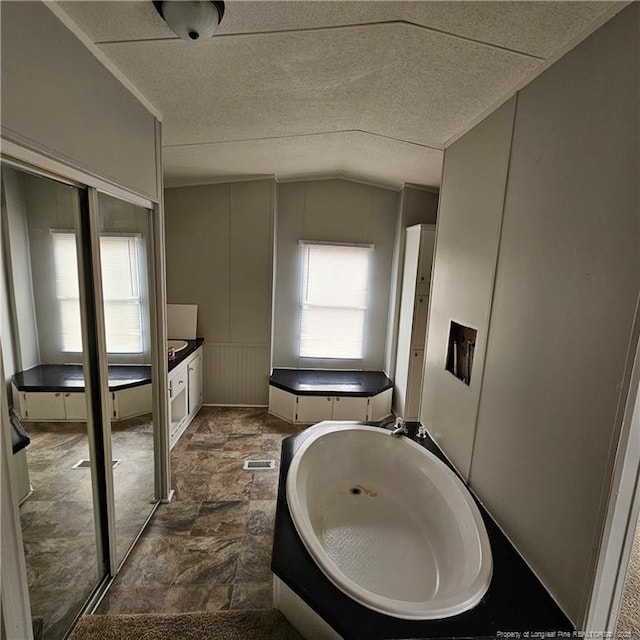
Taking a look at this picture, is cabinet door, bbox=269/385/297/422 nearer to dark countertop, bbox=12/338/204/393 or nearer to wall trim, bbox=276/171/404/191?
dark countertop, bbox=12/338/204/393

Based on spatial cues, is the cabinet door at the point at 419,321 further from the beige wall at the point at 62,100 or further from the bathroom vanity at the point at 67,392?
the beige wall at the point at 62,100

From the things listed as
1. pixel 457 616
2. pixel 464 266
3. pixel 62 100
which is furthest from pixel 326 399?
pixel 62 100

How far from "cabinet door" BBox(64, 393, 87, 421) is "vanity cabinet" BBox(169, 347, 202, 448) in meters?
1.32

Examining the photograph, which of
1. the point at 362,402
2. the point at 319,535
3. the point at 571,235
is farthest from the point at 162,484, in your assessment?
the point at 571,235

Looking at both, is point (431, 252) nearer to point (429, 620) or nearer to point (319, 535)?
point (319, 535)

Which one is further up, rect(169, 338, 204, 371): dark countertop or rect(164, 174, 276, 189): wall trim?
rect(164, 174, 276, 189): wall trim

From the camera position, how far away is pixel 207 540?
216 cm

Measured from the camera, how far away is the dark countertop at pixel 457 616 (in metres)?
1.23

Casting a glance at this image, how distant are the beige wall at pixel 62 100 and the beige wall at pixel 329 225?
7.85ft

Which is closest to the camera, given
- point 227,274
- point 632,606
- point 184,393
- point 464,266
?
point 632,606

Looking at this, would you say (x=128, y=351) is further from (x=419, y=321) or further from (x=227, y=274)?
(x=419, y=321)

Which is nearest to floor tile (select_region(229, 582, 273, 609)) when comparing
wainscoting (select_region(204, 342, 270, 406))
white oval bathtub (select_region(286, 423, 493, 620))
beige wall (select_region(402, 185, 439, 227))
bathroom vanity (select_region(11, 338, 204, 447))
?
white oval bathtub (select_region(286, 423, 493, 620))

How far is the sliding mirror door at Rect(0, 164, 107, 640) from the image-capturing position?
121 centimetres

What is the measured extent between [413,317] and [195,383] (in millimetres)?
2516
